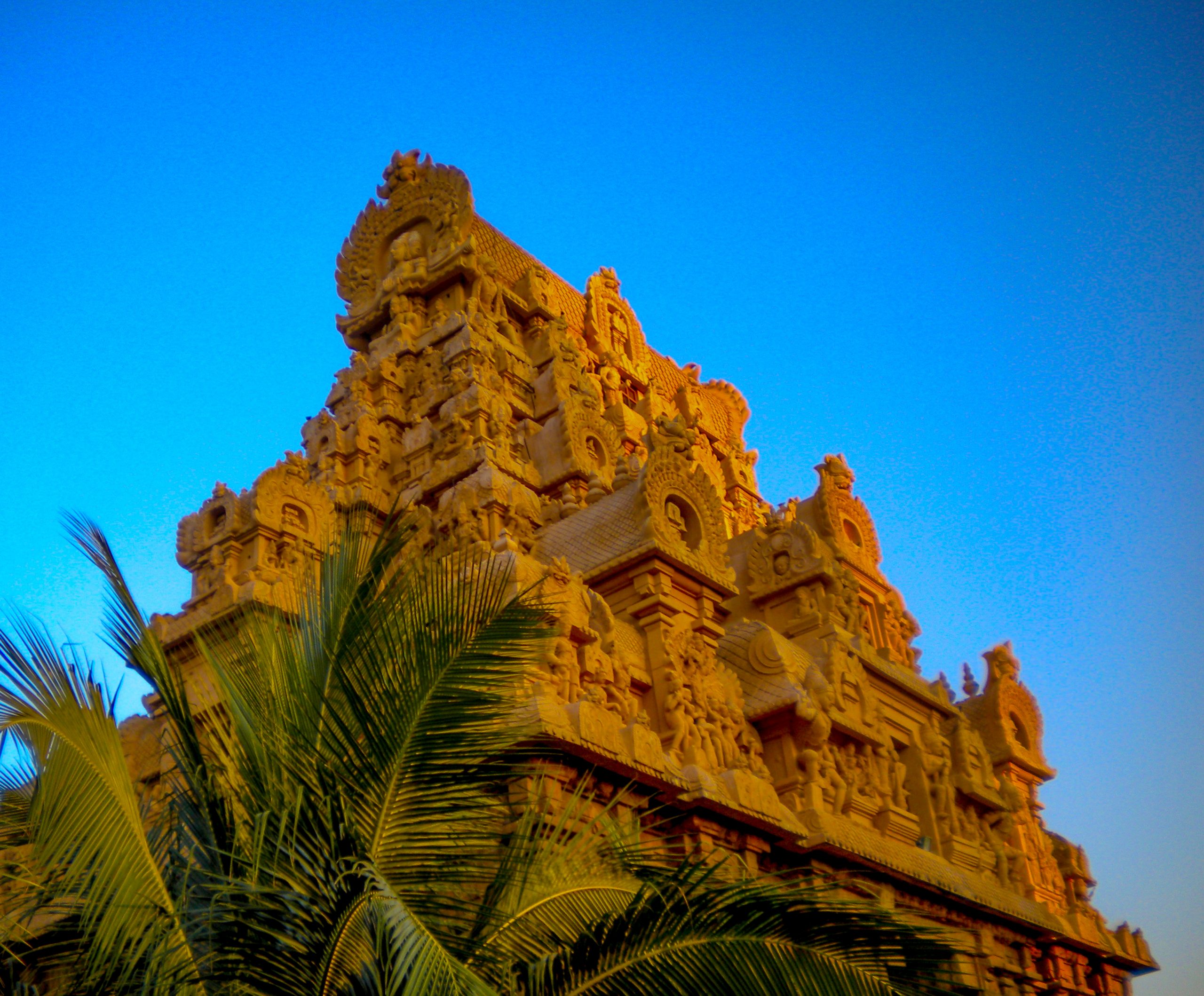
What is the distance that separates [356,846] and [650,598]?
8.22 metres

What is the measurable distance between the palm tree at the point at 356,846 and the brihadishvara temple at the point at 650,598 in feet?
2.83

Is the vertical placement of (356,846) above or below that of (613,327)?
below

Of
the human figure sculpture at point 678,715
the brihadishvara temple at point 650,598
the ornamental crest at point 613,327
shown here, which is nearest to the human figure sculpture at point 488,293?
the brihadishvara temple at point 650,598

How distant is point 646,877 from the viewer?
788 centimetres

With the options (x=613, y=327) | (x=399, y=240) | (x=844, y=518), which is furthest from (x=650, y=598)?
(x=613, y=327)

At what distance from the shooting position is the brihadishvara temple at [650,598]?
13648 mm

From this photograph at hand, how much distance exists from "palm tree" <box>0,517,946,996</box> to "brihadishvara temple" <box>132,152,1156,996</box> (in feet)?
2.83

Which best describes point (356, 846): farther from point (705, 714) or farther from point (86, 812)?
point (705, 714)

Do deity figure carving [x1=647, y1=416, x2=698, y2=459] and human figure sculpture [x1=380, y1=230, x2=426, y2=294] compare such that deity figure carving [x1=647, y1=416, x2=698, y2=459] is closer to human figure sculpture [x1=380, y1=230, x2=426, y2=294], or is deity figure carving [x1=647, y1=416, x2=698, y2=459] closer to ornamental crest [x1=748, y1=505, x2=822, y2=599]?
ornamental crest [x1=748, y1=505, x2=822, y2=599]

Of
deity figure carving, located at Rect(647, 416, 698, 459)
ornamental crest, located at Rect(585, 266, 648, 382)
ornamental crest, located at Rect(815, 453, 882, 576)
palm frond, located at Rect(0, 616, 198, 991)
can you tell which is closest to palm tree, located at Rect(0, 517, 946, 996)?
palm frond, located at Rect(0, 616, 198, 991)

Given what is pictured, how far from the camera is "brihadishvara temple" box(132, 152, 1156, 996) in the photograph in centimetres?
1365

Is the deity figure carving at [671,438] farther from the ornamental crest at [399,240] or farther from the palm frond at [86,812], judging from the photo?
the palm frond at [86,812]

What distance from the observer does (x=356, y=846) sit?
22.9 feet

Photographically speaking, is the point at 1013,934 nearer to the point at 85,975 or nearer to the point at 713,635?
the point at 713,635
